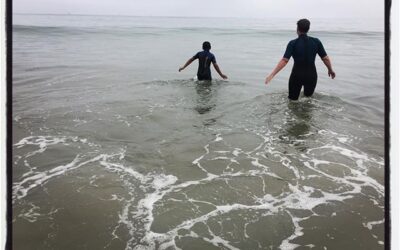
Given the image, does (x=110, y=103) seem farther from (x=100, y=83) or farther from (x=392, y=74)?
(x=392, y=74)

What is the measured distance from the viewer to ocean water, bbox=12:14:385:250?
411cm

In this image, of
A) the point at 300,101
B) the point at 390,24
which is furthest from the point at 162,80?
the point at 390,24

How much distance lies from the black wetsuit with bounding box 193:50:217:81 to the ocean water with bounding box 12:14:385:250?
1223mm

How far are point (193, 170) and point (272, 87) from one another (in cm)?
752

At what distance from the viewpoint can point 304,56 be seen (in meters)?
8.76

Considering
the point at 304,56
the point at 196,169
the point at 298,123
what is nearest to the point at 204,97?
the point at 304,56

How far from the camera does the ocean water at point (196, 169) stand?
4.11 metres

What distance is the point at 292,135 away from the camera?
7.26 m

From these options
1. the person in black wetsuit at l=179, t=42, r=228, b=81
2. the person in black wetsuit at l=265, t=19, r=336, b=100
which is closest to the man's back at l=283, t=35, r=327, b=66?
the person in black wetsuit at l=265, t=19, r=336, b=100

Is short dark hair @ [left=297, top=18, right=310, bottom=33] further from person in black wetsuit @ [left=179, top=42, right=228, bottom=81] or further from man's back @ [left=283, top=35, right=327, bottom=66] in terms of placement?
person in black wetsuit @ [left=179, top=42, right=228, bottom=81]

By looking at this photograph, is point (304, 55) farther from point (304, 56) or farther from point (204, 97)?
point (204, 97)

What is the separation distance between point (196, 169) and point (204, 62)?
6.92 metres

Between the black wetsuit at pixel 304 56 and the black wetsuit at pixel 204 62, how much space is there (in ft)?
11.4

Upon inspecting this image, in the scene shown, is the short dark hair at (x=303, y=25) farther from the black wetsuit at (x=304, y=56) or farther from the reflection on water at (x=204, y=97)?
the reflection on water at (x=204, y=97)
